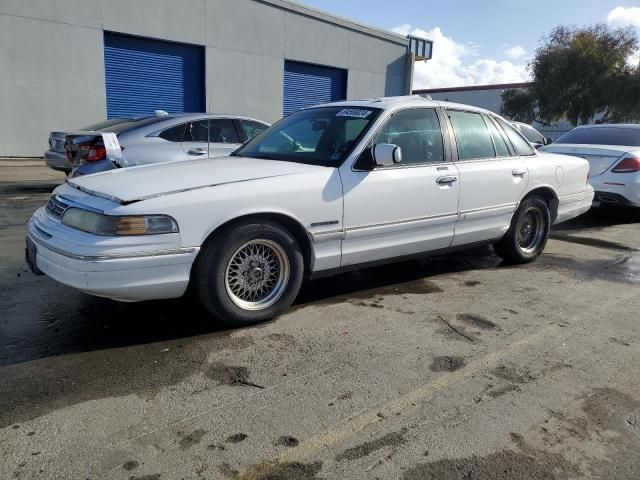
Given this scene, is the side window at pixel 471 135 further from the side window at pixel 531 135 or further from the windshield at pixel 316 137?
the side window at pixel 531 135

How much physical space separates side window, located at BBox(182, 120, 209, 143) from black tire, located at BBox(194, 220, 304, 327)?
4.55 meters

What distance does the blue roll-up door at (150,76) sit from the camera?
634 inches

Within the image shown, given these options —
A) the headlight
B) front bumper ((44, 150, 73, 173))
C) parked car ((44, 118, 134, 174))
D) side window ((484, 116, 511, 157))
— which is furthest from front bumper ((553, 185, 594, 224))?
front bumper ((44, 150, 73, 173))

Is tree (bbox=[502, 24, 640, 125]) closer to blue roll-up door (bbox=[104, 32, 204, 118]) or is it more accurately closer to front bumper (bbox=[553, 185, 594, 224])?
blue roll-up door (bbox=[104, 32, 204, 118])

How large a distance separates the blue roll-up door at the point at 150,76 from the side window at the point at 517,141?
1357 cm

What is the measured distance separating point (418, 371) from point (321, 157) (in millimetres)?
1878

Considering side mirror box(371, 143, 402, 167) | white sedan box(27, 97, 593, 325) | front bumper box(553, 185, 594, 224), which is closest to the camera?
white sedan box(27, 97, 593, 325)

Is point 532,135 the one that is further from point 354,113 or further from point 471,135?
point 354,113

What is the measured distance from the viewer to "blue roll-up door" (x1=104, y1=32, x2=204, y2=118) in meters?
16.1

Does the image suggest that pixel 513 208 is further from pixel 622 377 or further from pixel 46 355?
pixel 46 355

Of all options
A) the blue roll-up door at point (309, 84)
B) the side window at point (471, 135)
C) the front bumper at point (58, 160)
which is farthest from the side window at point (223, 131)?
the blue roll-up door at point (309, 84)

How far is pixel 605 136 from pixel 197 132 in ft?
21.5

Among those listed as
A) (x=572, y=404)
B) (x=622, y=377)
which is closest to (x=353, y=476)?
(x=572, y=404)

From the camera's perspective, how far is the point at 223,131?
829 cm
